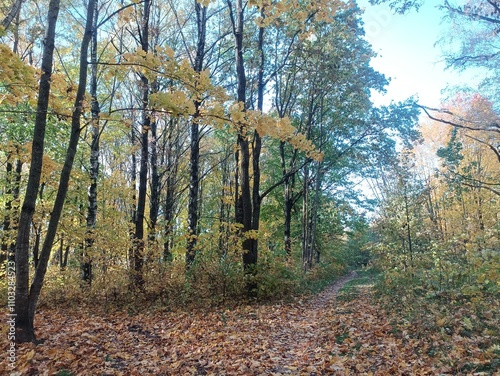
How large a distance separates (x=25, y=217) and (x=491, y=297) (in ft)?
29.8

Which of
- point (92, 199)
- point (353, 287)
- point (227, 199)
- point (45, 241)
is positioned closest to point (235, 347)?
point (45, 241)

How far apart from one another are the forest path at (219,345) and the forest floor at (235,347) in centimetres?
1

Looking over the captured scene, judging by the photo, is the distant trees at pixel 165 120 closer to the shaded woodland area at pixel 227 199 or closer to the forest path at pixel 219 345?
the shaded woodland area at pixel 227 199

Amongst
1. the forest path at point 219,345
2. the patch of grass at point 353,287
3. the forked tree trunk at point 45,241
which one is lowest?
the patch of grass at point 353,287

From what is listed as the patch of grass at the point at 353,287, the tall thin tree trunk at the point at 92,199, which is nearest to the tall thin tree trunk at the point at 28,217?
the tall thin tree trunk at the point at 92,199

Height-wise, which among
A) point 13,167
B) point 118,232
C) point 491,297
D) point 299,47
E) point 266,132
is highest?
point 299,47

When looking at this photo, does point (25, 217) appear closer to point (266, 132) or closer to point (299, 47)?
point (266, 132)

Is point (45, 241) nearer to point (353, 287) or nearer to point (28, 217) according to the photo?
point (28, 217)

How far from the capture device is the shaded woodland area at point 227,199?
4418 mm

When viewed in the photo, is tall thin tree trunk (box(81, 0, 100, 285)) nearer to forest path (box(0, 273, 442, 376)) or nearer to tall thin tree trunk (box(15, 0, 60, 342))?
forest path (box(0, 273, 442, 376))

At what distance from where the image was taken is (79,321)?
6.63 metres

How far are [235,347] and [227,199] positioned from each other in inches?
390

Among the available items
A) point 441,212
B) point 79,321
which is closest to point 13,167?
point 79,321

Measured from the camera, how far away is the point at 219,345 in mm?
5375
